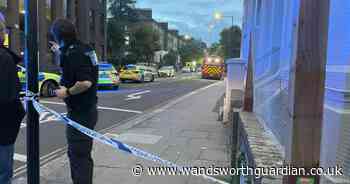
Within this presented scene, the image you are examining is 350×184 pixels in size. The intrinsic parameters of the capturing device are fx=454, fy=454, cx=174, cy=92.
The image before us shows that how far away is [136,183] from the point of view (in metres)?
5.43

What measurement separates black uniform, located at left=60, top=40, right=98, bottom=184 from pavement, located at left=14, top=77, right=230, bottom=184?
3.69 feet

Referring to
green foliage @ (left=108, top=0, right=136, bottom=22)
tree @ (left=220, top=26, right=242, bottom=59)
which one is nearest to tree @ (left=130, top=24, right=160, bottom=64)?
green foliage @ (left=108, top=0, right=136, bottom=22)

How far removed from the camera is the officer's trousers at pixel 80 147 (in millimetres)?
4332

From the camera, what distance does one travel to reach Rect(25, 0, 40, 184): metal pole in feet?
12.3

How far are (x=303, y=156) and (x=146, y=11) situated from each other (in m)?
105

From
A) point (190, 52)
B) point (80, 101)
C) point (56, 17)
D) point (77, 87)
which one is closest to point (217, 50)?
point (190, 52)

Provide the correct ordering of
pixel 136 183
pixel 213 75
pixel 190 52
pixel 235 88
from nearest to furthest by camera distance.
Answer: pixel 136 183 < pixel 235 88 < pixel 213 75 < pixel 190 52

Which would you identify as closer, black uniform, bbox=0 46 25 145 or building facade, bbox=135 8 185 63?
black uniform, bbox=0 46 25 145

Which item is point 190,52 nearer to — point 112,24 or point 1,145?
point 112,24

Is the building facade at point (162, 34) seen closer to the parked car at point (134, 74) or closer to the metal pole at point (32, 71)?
the parked car at point (134, 74)

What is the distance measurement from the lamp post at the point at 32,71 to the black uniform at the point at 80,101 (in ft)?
1.44

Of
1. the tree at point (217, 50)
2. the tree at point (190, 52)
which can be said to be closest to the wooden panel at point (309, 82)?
the tree at point (217, 50)

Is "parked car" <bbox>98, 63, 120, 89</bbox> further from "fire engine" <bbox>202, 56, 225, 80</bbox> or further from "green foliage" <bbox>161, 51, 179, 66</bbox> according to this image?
"green foliage" <bbox>161, 51, 179, 66</bbox>

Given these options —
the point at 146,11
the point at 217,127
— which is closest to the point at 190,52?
Answer: the point at 146,11
